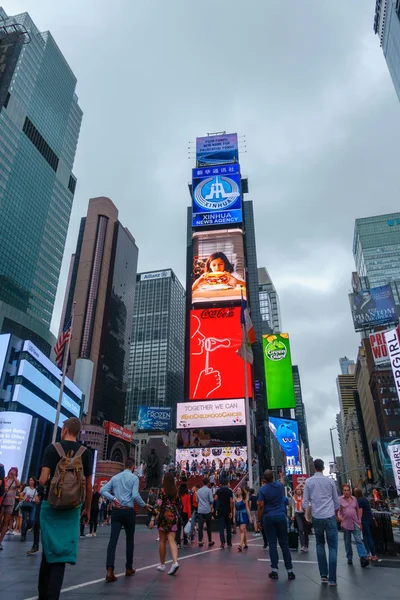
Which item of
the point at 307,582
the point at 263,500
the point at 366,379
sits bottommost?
the point at 307,582

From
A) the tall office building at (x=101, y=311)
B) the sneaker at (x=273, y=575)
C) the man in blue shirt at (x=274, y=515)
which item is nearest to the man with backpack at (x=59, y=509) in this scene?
the sneaker at (x=273, y=575)

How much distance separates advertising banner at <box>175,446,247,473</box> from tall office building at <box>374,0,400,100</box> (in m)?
87.7

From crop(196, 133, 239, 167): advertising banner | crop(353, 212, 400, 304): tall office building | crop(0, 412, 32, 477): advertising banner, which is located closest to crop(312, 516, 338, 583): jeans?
crop(0, 412, 32, 477): advertising banner

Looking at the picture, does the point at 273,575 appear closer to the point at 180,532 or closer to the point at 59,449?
the point at 59,449

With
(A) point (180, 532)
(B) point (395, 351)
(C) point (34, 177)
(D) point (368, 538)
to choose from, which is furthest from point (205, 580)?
(C) point (34, 177)

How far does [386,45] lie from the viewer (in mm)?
96062

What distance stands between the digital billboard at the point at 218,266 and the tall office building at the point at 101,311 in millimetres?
79883

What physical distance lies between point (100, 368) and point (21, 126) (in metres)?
77.0

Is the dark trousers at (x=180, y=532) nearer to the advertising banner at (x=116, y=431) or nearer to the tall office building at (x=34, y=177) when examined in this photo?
the tall office building at (x=34, y=177)

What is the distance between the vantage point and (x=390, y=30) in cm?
8888

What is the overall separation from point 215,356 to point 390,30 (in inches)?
3376

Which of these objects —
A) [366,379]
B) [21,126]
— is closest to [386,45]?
[366,379]

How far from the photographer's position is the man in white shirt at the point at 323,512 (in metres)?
6.68

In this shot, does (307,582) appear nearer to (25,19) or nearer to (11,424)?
(11,424)
